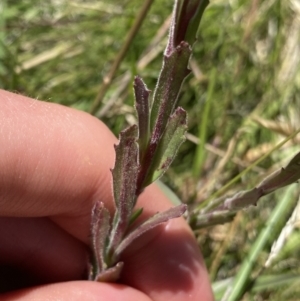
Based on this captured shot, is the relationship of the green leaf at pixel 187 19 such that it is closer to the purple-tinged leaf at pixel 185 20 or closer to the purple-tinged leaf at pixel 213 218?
the purple-tinged leaf at pixel 185 20

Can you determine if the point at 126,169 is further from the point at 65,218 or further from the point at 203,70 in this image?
the point at 203,70

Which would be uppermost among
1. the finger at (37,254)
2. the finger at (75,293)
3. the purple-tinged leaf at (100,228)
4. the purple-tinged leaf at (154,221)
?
the purple-tinged leaf at (154,221)

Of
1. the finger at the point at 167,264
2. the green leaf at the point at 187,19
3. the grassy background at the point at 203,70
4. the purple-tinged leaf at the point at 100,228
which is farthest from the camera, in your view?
the grassy background at the point at 203,70

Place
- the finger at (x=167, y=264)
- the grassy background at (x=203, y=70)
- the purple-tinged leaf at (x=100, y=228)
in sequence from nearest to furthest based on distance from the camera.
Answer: the purple-tinged leaf at (x=100, y=228) → the finger at (x=167, y=264) → the grassy background at (x=203, y=70)

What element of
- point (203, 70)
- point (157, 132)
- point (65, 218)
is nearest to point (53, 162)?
point (65, 218)

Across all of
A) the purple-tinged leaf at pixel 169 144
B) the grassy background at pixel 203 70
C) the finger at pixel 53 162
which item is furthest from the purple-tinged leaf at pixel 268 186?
the grassy background at pixel 203 70

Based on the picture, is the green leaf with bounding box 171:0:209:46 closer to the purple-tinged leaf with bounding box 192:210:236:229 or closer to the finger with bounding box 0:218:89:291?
the purple-tinged leaf with bounding box 192:210:236:229

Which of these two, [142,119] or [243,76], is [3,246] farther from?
[243,76]
